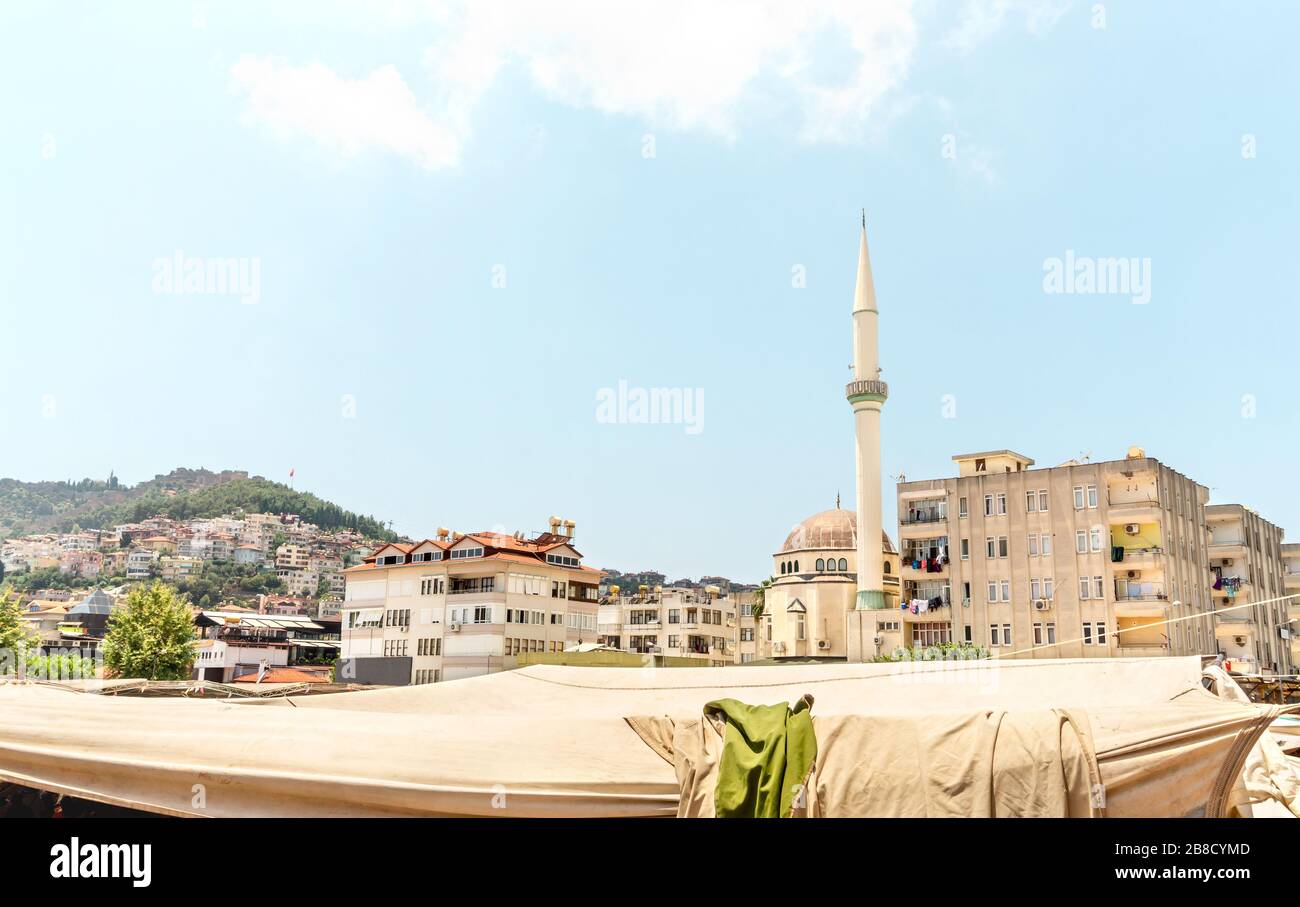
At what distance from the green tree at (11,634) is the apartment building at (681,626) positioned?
137 ft

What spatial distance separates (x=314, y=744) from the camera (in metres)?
7.72

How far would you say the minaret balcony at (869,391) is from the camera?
178 feet

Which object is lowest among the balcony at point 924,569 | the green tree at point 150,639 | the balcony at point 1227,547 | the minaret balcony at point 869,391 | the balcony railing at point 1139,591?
the green tree at point 150,639

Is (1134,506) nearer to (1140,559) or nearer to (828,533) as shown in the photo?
(1140,559)

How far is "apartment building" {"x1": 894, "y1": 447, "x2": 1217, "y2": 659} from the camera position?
45.4 meters

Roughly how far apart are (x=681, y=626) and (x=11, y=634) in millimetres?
45684

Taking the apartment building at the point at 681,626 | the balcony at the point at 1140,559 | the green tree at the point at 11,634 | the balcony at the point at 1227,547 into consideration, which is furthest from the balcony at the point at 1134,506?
the green tree at the point at 11,634

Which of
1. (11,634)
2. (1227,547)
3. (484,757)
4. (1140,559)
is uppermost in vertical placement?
(1227,547)

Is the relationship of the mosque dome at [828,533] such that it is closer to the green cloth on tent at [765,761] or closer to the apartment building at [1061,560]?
the apartment building at [1061,560]

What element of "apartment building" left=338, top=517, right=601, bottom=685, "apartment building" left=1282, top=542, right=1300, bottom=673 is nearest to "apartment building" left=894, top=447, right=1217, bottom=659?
"apartment building" left=1282, top=542, right=1300, bottom=673

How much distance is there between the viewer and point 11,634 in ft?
151

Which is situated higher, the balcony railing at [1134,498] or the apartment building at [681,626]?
the balcony railing at [1134,498]

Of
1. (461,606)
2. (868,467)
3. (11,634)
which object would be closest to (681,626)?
(461,606)

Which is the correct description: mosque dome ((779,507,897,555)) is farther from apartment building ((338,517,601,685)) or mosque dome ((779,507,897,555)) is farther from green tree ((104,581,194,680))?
green tree ((104,581,194,680))
